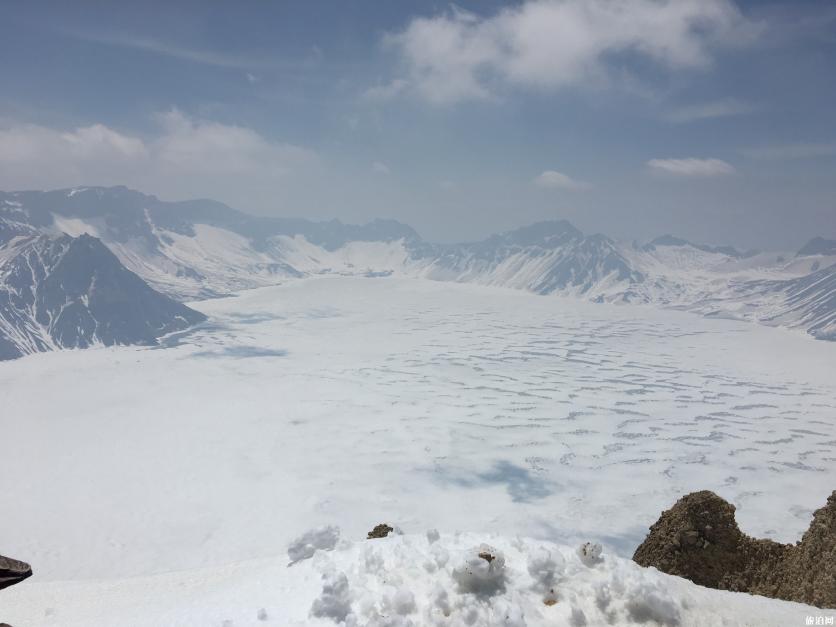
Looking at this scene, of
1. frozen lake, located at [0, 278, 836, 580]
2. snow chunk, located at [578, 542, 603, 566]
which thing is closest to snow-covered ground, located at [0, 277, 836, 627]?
frozen lake, located at [0, 278, 836, 580]

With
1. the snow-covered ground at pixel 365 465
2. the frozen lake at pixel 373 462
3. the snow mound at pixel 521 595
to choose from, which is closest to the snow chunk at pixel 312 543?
the snow mound at pixel 521 595

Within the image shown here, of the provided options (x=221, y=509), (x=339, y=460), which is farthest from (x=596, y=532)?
(x=221, y=509)

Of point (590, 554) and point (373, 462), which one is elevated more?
point (590, 554)

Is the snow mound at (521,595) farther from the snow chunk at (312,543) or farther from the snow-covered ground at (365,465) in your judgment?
the snow-covered ground at (365,465)

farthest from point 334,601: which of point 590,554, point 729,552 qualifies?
point 729,552

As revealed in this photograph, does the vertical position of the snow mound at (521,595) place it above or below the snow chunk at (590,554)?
below

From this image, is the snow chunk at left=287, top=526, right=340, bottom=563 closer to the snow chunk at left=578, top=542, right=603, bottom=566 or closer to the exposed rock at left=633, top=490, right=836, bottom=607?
the snow chunk at left=578, top=542, right=603, bottom=566

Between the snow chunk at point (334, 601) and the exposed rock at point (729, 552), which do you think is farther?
the exposed rock at point (729, 552)

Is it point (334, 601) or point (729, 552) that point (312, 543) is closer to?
point (334, 601)
